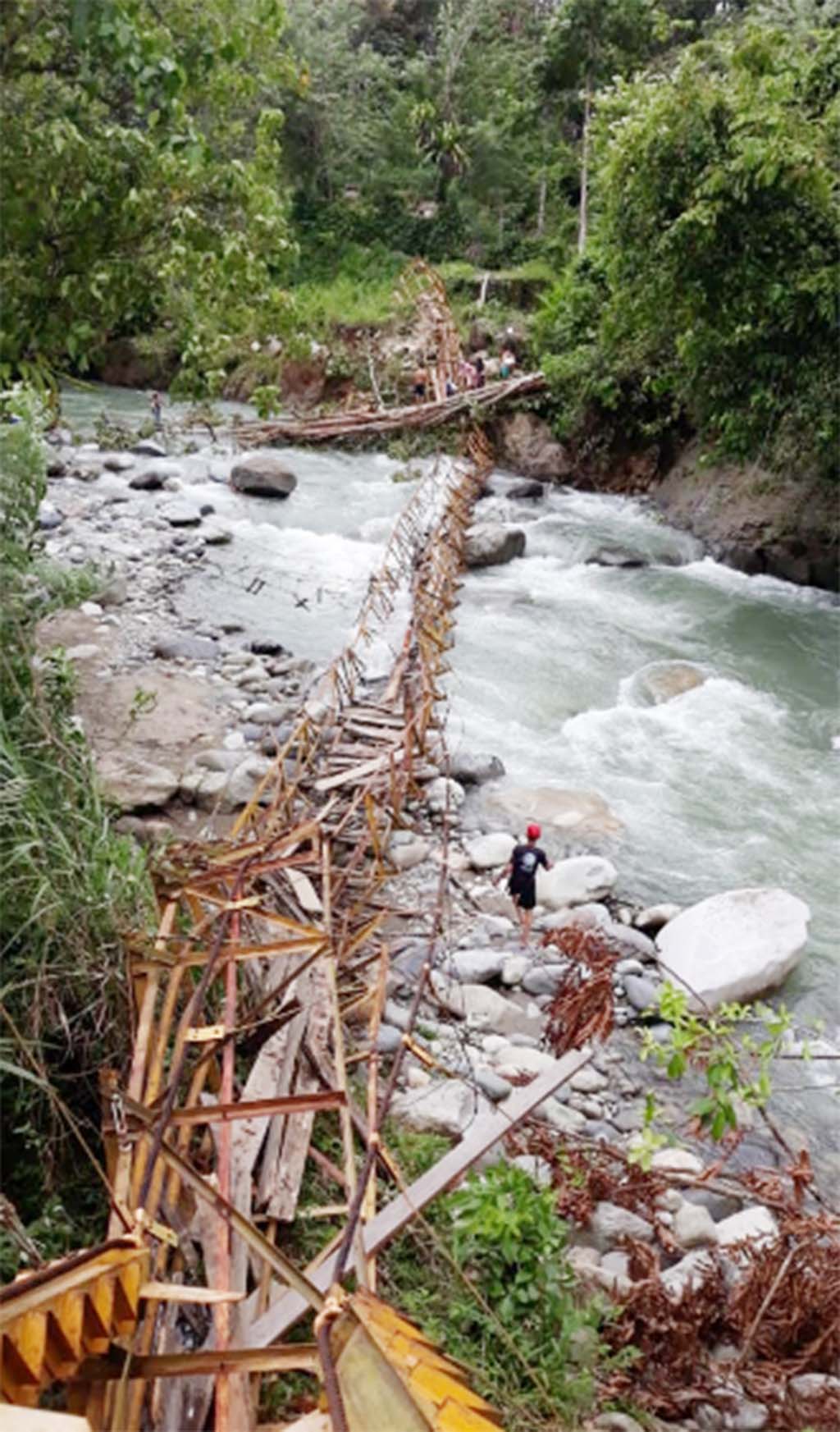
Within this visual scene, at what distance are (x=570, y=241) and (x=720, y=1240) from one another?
21.9 metres

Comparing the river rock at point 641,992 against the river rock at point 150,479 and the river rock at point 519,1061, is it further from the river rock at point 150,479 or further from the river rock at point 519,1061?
the river rock at point 150,479

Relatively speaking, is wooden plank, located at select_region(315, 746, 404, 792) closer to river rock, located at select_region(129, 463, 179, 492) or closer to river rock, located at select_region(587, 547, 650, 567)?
river rock, located at select_region(587, 547, 650, 567)

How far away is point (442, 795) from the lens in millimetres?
6516

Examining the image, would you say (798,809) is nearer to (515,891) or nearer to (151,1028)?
(515,891)

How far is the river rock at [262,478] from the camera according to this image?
1366cm

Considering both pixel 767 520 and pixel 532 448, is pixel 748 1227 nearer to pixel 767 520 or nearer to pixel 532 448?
pixel 767 520

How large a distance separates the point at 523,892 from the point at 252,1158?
267 cm

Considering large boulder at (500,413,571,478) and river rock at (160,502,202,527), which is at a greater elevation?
large boulder at (500,413,571,478)

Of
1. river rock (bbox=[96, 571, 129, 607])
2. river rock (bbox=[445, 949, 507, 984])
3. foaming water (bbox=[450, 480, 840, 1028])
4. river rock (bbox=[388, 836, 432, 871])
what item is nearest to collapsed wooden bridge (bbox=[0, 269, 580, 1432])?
river rock (bbox=[388, 836, 432, 871])

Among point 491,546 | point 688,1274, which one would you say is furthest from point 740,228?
point 688,1274

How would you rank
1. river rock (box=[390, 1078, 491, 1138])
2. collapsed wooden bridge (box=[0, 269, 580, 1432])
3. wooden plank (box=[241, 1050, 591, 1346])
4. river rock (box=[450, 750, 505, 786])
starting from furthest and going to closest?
1. river rock (box=[450, 750, 505, 786])
2. river rock (box=[390, 1078, 491, 1138])
3. wooden plank (box=[241, 1050, 591, 1346])
4. collapsed wooden bridge (box=[0, 269, 580, 1432])

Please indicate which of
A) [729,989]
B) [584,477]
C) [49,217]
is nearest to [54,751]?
[49,217]

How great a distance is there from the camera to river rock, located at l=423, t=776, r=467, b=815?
21.0 feet

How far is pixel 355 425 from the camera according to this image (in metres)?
16.4
